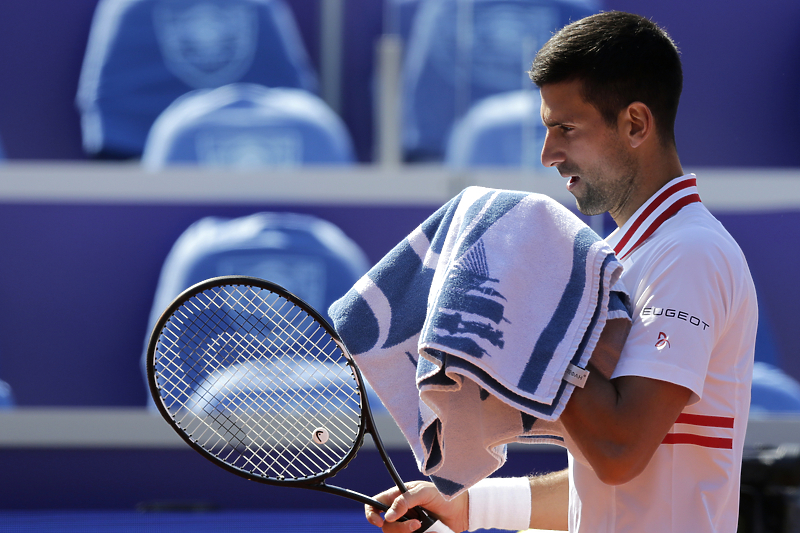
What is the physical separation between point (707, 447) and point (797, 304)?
1.95m

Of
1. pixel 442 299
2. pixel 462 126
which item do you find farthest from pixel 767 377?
pixel 442 299

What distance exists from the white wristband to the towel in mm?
239

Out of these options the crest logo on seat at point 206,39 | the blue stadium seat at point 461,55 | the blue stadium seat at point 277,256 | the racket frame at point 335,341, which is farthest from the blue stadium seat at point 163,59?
the racket frame at point 335,341

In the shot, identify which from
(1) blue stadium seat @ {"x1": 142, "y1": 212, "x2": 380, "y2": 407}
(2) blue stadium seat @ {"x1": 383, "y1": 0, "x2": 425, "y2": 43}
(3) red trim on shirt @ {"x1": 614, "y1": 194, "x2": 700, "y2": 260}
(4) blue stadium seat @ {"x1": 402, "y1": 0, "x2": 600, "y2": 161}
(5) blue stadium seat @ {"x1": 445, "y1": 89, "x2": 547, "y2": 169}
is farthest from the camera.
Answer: (2) blue stadium seat @ {"x1": 383, "y1": 0, "x2": 425, "y2": 43}

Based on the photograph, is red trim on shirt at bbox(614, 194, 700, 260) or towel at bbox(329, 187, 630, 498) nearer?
towel at bbox(329, 187, 630, 498)

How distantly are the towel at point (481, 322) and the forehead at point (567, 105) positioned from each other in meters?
0.12

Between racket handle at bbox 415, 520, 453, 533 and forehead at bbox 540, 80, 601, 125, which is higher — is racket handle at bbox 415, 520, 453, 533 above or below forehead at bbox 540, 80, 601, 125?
below

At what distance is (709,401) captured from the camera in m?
0.89

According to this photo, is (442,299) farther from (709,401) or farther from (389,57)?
(389,57)

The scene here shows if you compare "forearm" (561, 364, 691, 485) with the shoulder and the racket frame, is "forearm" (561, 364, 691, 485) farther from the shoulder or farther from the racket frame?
the racket frame

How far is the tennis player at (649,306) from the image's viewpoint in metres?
0.82

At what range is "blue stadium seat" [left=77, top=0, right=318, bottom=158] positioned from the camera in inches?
139

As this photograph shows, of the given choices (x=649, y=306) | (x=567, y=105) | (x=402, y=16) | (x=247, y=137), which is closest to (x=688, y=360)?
(x=649, y=306)

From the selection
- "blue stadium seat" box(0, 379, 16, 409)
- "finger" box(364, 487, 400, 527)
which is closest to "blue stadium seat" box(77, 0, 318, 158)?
"blue stadium seat" box(0, 379, 16, 409)
